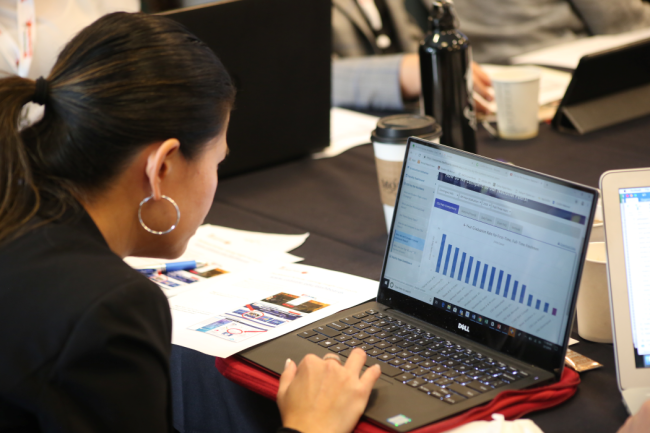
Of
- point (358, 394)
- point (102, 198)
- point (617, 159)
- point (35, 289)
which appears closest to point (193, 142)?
point (102, 198)

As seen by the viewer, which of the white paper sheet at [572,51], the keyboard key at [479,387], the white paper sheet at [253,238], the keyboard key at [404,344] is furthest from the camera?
the white paper sheet at [572,51]

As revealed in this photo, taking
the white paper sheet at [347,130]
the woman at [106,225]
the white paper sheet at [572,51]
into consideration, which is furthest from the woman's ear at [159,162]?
the white paper sheet at [572,51]

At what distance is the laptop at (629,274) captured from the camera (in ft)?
2.20

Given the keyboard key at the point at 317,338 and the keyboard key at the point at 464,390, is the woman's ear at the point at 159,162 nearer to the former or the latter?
the keyboard key at the point at 317,338

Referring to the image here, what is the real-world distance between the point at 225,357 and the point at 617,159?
0.96 metres

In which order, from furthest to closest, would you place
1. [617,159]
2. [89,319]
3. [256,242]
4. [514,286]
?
1. [617,159]
2. [256,242]
3. [514,286]
4. [89,319]

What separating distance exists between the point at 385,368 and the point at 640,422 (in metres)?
0.26

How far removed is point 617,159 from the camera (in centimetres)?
137

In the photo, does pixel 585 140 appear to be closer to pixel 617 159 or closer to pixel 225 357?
pixel 617 159

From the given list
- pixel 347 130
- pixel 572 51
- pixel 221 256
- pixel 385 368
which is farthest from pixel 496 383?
pixel 572 51

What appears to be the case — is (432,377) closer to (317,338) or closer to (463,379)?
(463,379)

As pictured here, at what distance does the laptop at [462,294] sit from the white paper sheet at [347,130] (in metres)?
0.76

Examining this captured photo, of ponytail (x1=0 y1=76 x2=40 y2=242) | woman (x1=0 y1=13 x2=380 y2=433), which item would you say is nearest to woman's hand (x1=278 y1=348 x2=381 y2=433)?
woman (x1=0 y1=13 x2=380 y2=433)

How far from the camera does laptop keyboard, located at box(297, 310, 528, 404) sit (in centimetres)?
70
